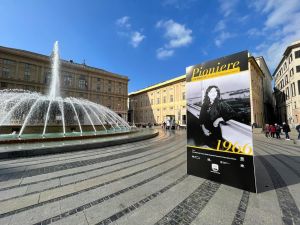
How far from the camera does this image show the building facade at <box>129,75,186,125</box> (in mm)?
47188

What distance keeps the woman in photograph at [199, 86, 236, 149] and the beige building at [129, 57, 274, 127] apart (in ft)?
127

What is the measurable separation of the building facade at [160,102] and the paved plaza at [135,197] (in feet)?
121

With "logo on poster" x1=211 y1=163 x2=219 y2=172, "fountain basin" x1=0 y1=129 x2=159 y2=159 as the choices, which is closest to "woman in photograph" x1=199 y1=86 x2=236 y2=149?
"logo on poster" x1=211 y1=163 x2=219 y2=172

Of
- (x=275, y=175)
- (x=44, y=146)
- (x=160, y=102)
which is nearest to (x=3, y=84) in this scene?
(x=160, y=102)

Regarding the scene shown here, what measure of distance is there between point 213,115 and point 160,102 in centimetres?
5136

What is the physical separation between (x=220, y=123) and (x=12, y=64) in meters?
49.9

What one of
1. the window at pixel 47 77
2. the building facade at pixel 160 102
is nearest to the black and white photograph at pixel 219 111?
the building facade at pixel 160 102

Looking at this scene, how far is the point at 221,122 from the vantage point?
3.80m

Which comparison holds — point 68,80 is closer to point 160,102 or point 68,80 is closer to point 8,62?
point 8,62

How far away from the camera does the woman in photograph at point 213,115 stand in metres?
3.75

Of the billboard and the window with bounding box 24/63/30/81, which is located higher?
the window with bounding box 24/63/30/81

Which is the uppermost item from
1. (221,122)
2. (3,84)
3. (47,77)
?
(47,77)

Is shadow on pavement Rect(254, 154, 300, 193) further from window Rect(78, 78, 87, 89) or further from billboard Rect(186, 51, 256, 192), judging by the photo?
window Rect(78, 78, 87, 89)

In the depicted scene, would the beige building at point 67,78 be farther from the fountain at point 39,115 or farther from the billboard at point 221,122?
the billboard at point 221,122
